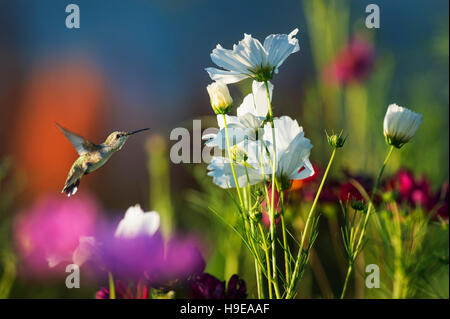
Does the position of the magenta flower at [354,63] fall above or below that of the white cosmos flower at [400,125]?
above

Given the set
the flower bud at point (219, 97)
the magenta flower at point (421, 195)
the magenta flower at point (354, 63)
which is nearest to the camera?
the flower bud at point (219, 97)

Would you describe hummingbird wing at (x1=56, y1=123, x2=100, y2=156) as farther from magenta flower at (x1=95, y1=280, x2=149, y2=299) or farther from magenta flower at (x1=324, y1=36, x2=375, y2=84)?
magenta flower at (x1=324, y1=36, x2=375, y2=84)

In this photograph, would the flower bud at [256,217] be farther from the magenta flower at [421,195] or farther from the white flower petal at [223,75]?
the magenta flower at [421,195]

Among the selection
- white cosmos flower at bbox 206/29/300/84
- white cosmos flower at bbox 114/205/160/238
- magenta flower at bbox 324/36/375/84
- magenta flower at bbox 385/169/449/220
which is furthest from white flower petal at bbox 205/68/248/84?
magenta flower at bbox 324/36/375/84

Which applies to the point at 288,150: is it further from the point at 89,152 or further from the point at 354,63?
the point at 354,63

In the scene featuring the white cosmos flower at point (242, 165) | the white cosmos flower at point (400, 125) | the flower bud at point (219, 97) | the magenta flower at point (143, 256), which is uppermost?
the flower bud at point (219, 97)

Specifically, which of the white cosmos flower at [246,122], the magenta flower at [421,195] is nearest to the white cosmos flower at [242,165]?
the white cosmos flower at [246,122]
